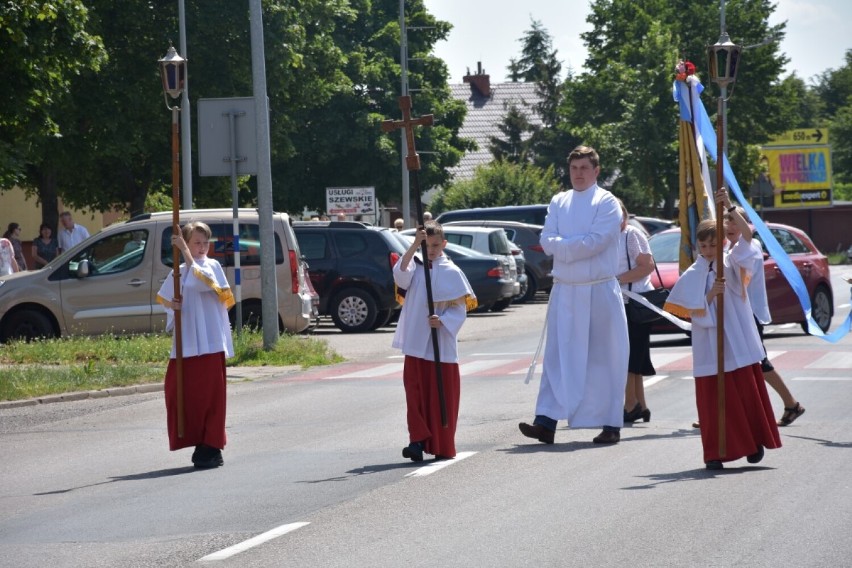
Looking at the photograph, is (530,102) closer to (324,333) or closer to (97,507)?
(324,333)

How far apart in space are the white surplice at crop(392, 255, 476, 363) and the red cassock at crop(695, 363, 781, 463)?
5.91 feet

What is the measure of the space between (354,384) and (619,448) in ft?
21.2

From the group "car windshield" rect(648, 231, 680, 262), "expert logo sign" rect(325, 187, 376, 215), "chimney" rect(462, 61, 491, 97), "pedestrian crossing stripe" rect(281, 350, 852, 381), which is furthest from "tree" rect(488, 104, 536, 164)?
"pedestrian crossing stripe" rect(281, 350, 852, 381)

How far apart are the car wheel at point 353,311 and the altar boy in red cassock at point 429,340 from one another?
14.8 meters

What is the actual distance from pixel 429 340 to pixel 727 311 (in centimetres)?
205

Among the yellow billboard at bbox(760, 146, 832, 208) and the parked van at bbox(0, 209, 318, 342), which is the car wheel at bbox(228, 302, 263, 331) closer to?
the parked van at bbox(0, 209, 318, 342)

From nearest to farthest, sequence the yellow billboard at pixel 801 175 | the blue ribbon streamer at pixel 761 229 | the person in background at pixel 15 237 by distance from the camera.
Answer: the blue ribbon streamer at pixel 761 229, the person in background at pixel 15 237, the yellow billboard at pixel 801 175

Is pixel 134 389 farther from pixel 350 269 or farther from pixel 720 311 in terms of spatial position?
pixel 350 269

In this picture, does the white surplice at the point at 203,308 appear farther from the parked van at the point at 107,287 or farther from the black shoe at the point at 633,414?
the parked van at the point at 107,287

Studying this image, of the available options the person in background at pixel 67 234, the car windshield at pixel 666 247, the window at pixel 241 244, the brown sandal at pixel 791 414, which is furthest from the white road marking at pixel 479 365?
the person in background at pixel 67 234

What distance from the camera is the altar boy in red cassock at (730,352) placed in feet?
32.2

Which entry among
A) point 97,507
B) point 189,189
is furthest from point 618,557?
point 189,189

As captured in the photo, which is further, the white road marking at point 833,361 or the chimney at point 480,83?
the chimney at point 480,83

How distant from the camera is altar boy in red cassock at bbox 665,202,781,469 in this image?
982 cm
